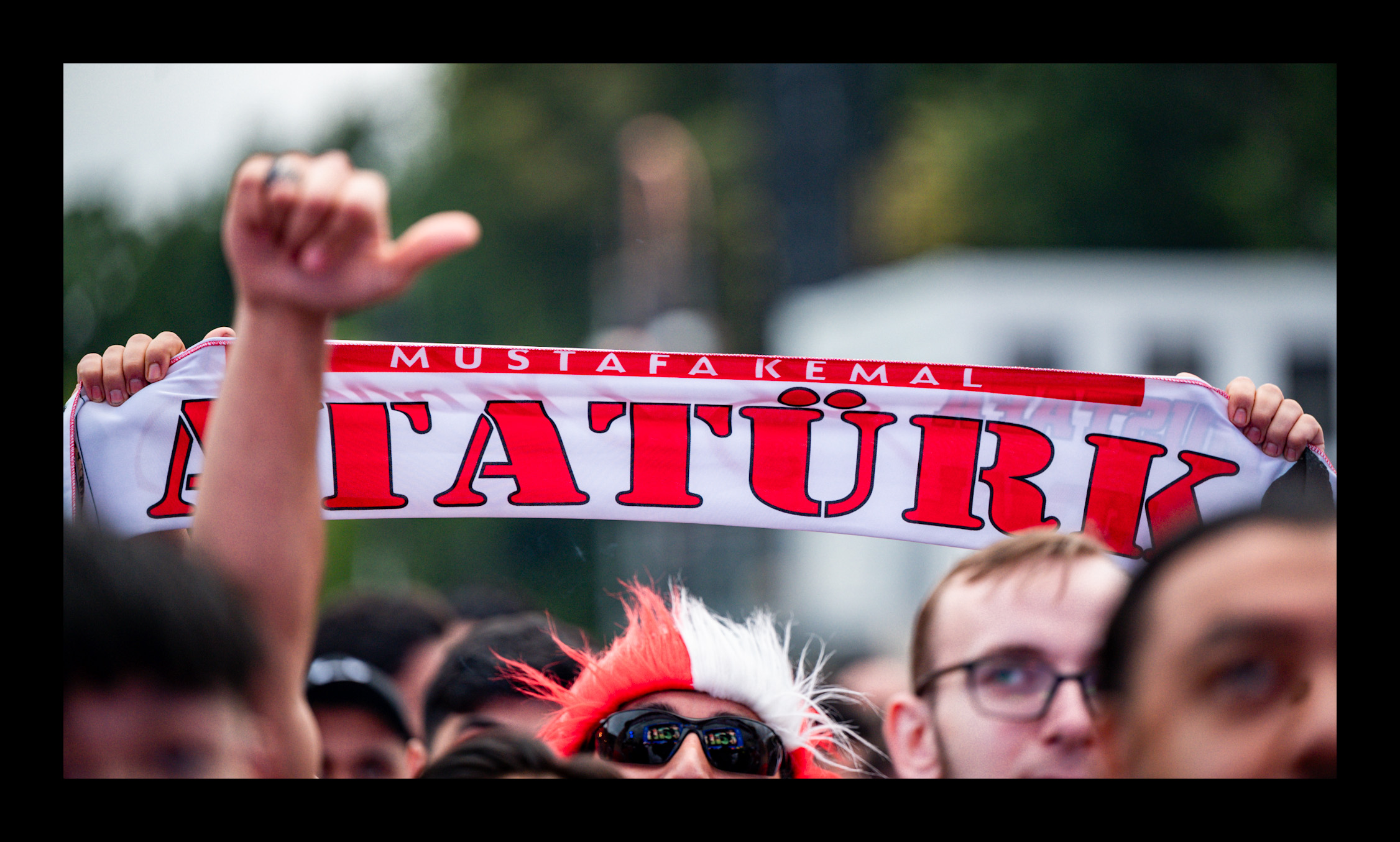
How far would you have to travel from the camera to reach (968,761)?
2092 millimetres

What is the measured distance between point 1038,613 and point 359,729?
1805 mm

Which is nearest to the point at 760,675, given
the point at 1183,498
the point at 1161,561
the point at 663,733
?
the point at 663,733

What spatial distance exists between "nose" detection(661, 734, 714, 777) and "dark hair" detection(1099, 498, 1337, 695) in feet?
2.85

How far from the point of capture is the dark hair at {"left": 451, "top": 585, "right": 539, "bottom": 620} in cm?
429

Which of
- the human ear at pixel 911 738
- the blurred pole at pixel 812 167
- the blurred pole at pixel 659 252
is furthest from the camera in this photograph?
the blurred pole at pixel 659 252

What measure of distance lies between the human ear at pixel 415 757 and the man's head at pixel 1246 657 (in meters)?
2.05

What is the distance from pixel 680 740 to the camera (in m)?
2.28

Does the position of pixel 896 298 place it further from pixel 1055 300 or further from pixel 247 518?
pixel 247 518

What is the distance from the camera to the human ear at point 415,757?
3.15m

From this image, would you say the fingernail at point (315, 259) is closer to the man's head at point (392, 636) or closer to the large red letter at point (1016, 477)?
the large red letter at point (1016, 477)

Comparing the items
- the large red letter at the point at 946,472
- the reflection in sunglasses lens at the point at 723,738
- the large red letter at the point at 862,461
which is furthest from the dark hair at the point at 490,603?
the reflection in sunglasses lens at the point at 723,738

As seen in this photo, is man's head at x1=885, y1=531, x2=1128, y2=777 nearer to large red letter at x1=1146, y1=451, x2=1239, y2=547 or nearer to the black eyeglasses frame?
the black eyeglasses frame

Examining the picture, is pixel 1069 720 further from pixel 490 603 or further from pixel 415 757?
pixel 490 603

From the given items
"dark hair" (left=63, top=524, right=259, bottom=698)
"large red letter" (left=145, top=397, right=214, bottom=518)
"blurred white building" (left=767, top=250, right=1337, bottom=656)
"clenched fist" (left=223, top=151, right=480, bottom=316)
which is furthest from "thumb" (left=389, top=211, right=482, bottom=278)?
"blurred white building" (left=767, top=250, right=1337, bottom=656)
